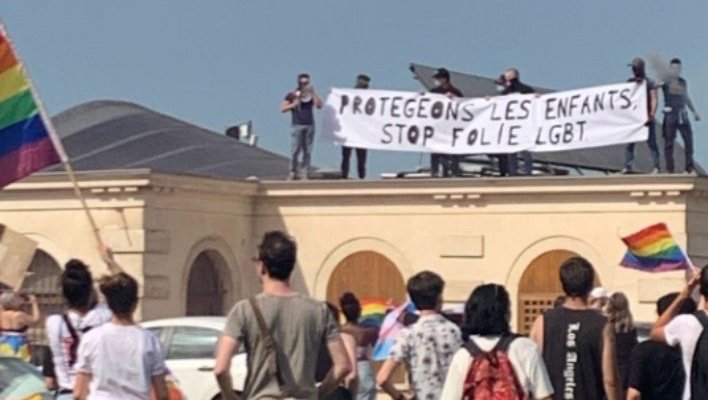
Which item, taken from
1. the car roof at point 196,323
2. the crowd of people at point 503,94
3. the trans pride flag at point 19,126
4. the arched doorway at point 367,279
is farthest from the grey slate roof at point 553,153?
the trans pride flag at point 19,126

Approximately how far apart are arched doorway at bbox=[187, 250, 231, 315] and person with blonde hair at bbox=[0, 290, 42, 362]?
13.9m

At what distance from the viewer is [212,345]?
20.5m

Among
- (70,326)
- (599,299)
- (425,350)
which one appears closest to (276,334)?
(425,350)

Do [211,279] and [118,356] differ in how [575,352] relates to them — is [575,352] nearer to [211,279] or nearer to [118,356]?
[118,356]

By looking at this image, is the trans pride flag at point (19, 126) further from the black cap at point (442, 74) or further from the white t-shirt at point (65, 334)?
the black cap at point (442, 74)

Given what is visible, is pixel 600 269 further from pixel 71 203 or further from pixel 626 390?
pixel 626 390

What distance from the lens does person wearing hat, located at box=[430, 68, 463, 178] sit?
29.3 meters

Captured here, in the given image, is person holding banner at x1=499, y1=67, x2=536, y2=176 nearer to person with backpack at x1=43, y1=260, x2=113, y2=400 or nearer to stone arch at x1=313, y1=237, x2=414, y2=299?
stone arch at x1=313, y1=237, x2=414, y2=299

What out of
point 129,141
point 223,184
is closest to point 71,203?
point 223,184

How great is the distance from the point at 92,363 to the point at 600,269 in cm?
1807

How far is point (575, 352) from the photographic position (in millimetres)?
9914

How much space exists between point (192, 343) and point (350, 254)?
8.61 m

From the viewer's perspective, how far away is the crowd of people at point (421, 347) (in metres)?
8.69

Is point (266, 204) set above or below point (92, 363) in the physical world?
above
